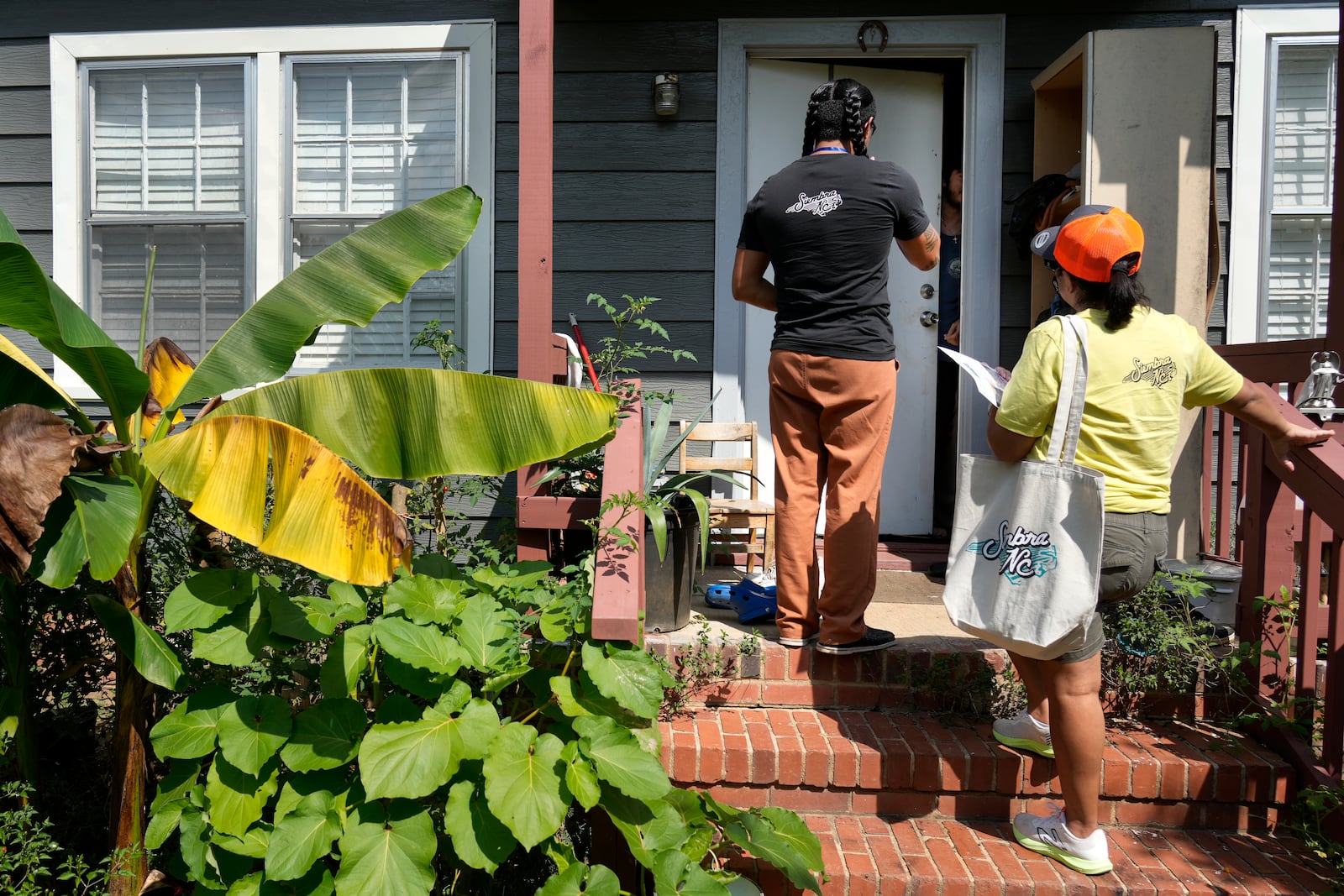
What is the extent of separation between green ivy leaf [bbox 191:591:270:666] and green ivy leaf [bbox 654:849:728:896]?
1.17 metres

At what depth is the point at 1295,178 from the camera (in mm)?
4691

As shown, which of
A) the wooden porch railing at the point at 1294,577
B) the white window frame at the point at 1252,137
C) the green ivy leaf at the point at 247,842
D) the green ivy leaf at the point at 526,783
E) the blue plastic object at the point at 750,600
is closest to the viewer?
the green ivy leaf at the point at 526,783

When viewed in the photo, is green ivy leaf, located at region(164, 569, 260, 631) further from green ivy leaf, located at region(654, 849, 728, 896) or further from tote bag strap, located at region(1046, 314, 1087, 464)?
tote bag strap, located at region(1046, 314, 1087, 464)

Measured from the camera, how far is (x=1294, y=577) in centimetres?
326

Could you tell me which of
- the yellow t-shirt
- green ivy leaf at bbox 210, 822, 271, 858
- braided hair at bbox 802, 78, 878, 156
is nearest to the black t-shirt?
braided hair at bbox 802, 78, 878, 156

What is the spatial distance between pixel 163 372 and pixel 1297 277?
16.9 ft

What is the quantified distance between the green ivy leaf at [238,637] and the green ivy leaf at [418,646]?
339mm

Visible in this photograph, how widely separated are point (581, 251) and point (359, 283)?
7.42ft

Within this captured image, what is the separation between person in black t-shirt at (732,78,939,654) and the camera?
10.5ft

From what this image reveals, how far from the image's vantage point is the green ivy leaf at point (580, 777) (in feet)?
7.21

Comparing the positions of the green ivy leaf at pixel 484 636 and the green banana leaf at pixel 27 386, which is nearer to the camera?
the green ivy leaf at pixel 484 636

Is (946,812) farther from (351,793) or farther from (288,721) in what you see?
(288,721)

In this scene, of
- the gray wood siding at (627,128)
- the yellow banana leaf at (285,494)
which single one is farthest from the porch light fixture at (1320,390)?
the yellow banana leaf at (285,494)

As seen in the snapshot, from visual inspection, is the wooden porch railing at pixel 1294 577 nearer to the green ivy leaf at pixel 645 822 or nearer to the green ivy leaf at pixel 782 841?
the green ivy leaf at pixel 782 841
